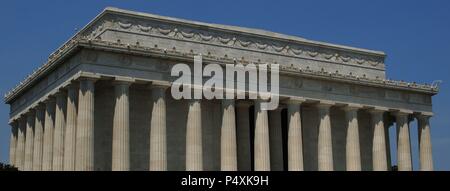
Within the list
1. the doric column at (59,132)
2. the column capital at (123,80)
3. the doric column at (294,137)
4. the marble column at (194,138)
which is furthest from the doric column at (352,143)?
the doric column at (59,132)

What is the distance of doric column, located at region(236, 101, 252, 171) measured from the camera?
88.9 meters

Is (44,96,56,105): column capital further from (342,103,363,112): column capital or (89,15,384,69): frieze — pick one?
(342,103,363,112): column capital

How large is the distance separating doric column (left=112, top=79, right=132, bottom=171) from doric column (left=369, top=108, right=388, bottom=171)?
33.9 m

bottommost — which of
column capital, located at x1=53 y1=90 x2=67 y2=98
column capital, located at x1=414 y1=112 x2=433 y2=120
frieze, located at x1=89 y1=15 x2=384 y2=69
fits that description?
column capital, located at x1=53 y1=90 x2=67 y2=98

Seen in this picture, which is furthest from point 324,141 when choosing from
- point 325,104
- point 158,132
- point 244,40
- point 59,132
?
point 59,132

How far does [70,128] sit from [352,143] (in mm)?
35352

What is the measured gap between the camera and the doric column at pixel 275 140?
91.2 m

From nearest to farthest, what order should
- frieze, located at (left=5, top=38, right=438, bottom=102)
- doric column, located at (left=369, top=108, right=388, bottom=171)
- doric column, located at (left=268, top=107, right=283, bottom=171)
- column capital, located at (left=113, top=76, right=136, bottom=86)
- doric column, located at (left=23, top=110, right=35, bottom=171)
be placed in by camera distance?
1. frieze, located at (left=5, top=38, right=438, bottom=102)
2. column capital, located at (left=113, top=76, right=136, bottom=86)
3. doric column, located at (left=268, top=107, right=283, bottom=171)
4. doric column, located at (left=23, top=110, right=35, bottom=171)
5. doric column, located at (left=369, top=108, right=388, bottom=171)

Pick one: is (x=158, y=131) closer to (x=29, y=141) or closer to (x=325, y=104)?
(x=29, y=141)

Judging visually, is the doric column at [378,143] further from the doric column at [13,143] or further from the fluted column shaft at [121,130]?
the doric column at [13,143]

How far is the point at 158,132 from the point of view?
79.2 metres

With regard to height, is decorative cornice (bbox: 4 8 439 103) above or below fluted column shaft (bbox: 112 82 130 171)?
above

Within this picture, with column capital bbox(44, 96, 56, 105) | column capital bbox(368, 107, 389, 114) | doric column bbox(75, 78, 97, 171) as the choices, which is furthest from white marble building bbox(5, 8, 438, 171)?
column capital bbox(368, 107, 389, 114)
